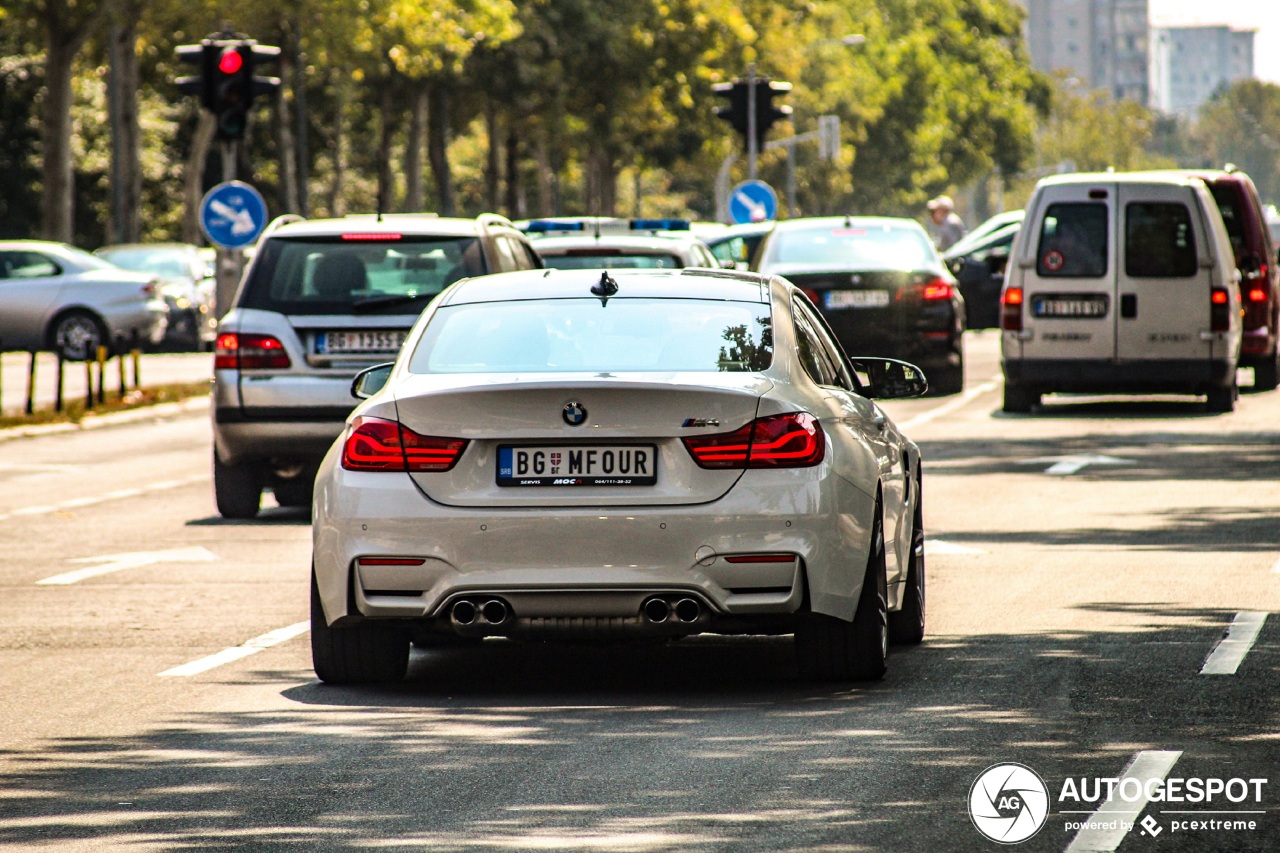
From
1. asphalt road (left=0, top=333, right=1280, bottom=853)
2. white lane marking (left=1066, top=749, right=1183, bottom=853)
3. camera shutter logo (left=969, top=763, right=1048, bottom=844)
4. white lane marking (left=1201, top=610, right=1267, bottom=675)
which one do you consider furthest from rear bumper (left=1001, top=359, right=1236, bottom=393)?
camera shutter logo (left=969, top=763, right=1048, bottom=844)

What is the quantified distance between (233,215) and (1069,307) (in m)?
8.53

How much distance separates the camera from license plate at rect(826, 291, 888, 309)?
23.6 m

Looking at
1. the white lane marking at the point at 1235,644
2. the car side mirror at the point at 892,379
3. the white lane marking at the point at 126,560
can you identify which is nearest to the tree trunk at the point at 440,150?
the white lane marking at the point at 126,560

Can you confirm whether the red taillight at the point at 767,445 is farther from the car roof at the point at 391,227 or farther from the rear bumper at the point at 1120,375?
the rear bumper at the point at 1120,375

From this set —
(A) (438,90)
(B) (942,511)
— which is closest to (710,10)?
(A) (438,90)

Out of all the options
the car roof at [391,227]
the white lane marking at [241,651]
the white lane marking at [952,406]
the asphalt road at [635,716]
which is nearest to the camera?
the asphalt road at [635,716]

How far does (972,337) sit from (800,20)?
3888cm

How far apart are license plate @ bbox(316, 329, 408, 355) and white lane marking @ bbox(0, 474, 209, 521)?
2464 mm

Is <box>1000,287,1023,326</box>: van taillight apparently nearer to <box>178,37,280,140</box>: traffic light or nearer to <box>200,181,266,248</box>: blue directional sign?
<box>178,37,280,140</box>: traffic light

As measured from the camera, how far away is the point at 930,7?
110375 mm

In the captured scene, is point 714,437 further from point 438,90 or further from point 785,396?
point 438,90

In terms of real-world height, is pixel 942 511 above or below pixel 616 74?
below

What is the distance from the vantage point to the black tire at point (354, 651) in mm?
8648

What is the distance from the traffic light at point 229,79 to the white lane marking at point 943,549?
11935mm
